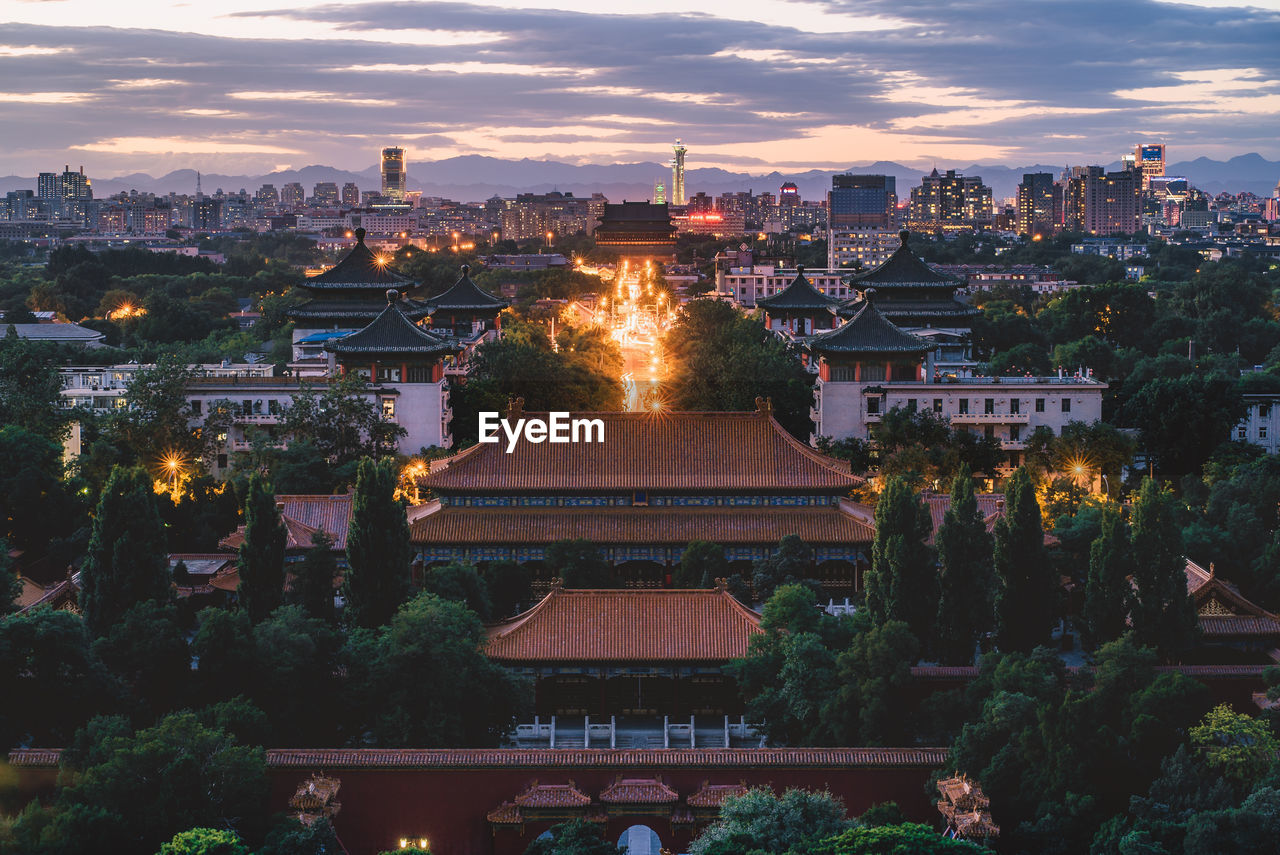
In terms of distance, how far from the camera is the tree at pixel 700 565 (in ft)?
117

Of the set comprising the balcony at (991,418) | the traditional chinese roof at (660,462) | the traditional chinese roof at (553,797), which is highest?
the traditional chinese roof at (660,462)

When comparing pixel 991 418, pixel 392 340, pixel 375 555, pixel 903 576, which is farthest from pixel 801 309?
pixel 375 555

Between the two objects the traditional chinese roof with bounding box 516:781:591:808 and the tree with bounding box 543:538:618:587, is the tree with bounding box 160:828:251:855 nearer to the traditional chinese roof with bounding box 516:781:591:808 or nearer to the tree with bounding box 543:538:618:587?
the traditional chinese roof with bounding box 516:781:591:808

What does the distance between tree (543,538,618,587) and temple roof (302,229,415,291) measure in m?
29.0

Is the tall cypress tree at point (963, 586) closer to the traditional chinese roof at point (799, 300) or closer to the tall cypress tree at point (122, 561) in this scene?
the tall cypress tree at point (122, 561)

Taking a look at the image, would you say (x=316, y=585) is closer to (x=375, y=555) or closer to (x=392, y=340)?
(x=375, y=555)

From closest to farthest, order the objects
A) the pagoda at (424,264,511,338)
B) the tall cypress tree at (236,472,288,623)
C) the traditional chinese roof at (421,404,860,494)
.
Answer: the tall cypress tree at (236,472,288,623), the traditional chinese roof at (421,404,860,494), the pagoda at (424,264,511,338)

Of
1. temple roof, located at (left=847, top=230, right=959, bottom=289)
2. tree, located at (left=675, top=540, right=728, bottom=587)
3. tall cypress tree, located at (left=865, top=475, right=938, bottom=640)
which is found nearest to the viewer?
tall cypress tree, located at (left=865, top=475, right=938, bottom=640)

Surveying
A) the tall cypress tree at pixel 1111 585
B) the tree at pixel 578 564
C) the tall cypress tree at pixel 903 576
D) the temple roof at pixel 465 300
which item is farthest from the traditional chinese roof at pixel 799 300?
the tall cypress tree at pixel 1111 585

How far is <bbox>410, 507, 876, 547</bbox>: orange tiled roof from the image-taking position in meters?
36.7

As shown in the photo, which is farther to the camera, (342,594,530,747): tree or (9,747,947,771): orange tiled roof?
(342,594,530,747): tree

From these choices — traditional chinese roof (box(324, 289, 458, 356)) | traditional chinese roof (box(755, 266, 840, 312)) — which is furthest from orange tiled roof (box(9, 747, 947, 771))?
traditional chinese roof (box(755, 266, 840, 312))

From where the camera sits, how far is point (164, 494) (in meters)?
40.2

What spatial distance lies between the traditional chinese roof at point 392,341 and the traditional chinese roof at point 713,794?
26986 millimetres
